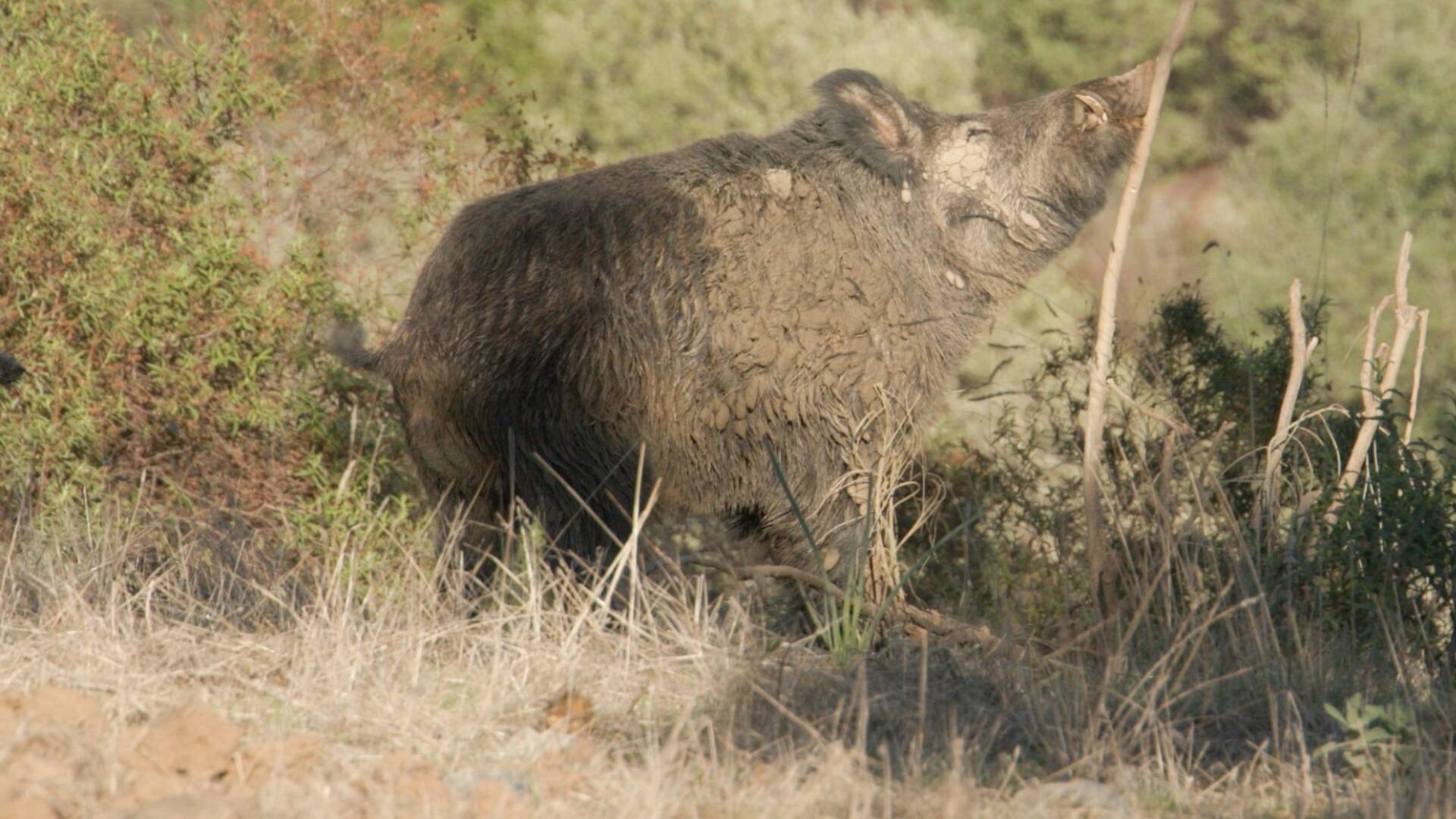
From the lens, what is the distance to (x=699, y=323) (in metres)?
5.05

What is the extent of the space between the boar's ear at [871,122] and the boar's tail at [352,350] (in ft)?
5.80

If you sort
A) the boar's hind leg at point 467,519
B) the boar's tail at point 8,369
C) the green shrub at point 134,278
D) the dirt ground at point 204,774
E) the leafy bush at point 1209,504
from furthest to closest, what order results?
the green shrub at point 134,278, the boar's hind leg at point 467,519, the leafy bush at point 1209,504, the boar's tail at point 8,369, the dirt ground at point 204,774

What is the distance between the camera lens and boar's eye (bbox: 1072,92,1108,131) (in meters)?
5.90

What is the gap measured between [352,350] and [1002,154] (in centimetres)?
241

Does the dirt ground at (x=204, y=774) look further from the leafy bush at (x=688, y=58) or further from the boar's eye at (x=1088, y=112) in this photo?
the leafy bush at (x=688, y=58)

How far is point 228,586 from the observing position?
4.97 meters

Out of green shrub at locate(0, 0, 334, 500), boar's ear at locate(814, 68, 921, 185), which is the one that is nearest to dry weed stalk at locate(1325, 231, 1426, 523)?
boar's ear at locate(814, 68, 921, 185)

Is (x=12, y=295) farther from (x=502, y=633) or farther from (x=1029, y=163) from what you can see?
(x=1029, y=163)

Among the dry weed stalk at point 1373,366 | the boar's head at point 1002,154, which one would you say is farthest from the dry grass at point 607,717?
the boar's head at point 1002,154

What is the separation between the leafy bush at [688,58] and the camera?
54.7 feet

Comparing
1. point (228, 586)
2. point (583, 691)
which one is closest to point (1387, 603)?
point (583, 691)

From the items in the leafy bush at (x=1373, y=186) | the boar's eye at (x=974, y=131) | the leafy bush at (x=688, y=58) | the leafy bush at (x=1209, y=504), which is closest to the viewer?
the leafy bush at (x=1209, y=504)

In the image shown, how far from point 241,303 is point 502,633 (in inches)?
127

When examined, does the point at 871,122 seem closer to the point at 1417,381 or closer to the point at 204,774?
the point at 1417,381
